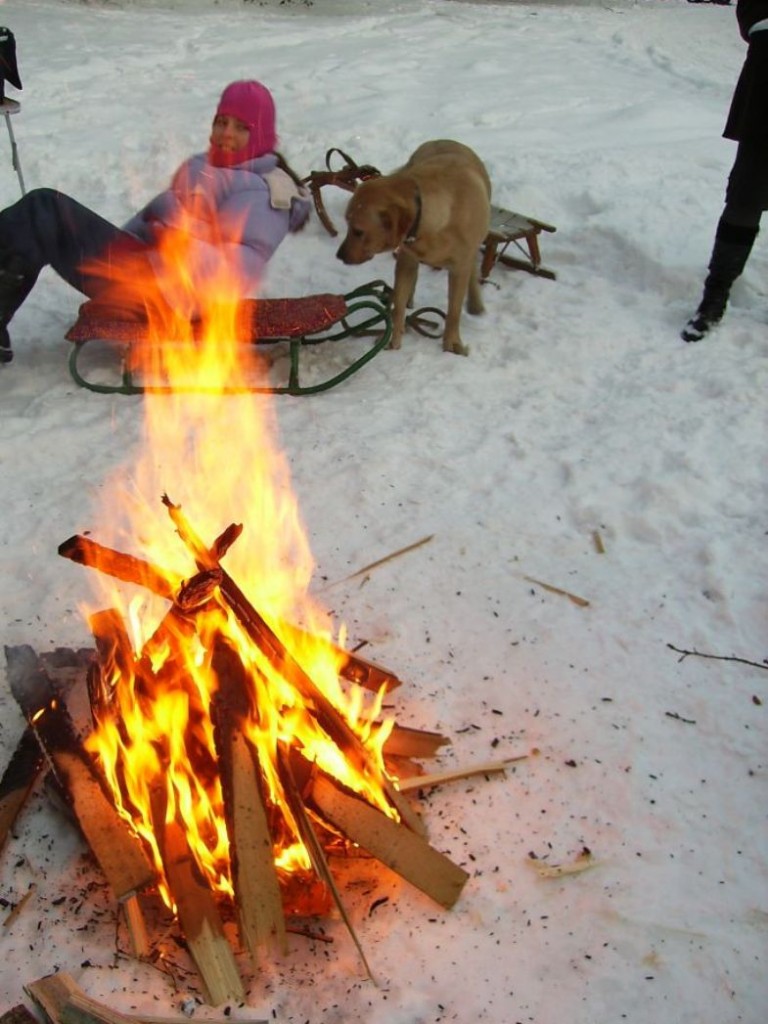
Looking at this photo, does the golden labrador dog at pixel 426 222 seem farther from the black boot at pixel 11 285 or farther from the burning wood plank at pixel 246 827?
the burning wood plank at pixel 246 827

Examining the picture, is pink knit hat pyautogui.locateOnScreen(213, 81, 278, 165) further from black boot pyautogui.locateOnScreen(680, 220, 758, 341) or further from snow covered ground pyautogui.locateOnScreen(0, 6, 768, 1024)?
black boot pyautogui.locateOnScreen(680, 220, 758, 341)

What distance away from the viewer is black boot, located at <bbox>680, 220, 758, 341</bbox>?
5391 millimetres

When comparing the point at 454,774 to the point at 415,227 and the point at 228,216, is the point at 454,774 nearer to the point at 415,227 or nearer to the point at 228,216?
the point at 415,227

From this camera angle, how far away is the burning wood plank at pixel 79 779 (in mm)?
2299

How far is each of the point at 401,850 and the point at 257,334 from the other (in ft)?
11.5

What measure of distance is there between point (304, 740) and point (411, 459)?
217 cm

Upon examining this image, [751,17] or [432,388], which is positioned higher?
[751,17]

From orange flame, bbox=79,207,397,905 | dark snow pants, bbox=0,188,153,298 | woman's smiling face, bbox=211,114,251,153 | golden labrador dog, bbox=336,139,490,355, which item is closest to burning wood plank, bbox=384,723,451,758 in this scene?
orange flame, bbox=79,207,397,905

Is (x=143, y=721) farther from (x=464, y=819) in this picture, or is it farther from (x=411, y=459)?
(x=411, y=459)

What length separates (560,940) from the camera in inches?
93.1

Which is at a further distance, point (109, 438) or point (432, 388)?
point (432, 388)

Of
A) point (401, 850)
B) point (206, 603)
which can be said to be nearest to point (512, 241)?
point (206, 603)

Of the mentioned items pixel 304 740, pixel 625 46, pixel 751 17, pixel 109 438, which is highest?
pixel 751 17

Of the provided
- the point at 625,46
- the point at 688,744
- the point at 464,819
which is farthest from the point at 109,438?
the point at 625,46
